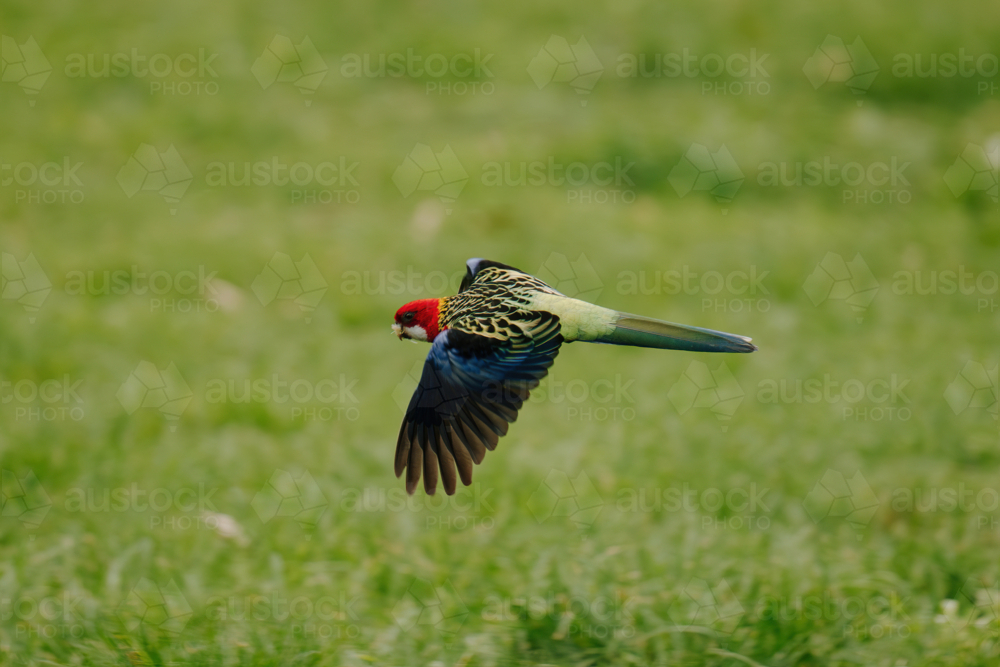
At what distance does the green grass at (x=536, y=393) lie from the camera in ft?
10.4

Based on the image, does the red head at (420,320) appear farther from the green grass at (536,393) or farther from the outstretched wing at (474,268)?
the green grass at (536,393)

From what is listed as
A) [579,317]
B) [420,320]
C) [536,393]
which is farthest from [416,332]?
[536,393]

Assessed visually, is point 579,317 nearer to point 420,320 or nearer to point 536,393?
point 420,320

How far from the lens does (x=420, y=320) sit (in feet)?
8.87

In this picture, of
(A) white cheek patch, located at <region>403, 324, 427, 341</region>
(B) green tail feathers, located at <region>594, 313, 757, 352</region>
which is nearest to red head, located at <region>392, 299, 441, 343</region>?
(A) white cheek patch, located at <region>403, 324, 427, 341</region>

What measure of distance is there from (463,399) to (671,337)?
0.54m

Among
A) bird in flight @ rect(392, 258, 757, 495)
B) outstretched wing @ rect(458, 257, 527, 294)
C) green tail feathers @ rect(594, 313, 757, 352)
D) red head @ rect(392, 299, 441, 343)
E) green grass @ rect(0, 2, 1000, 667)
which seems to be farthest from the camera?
green grass @ rect(0, 2, 1000, 667)

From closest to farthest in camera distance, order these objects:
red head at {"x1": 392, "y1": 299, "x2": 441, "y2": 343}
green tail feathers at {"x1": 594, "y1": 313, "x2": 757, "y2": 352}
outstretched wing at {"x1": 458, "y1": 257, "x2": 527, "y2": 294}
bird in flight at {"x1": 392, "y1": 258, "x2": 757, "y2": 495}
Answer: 1. green tail feathers at {"x1": 594, "y1": 313, "x2": 757, "y2": 352}
2. bird in flight at {"x1": 392, "y1": 258, "x2": 757, "y2": 495}
3. red head at {"x1": 392, "y1": 299, "x2": 441, "y2": 343}
4. outstretched wing at {"x1": 458, "y1": 257, "x2": 527, "y2": 294}

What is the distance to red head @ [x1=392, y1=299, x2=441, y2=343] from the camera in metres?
2.69

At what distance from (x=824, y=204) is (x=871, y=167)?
55cm

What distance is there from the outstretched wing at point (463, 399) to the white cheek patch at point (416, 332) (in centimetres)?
22

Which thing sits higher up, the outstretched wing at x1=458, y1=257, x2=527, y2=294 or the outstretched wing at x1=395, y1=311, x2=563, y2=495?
the outstretched wing at x1=458, y1=257, x2=527, y2=294

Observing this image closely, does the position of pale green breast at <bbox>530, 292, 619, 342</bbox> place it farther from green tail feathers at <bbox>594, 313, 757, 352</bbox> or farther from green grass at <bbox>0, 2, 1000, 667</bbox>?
green grass at <bbox>0, 2, 1000, 667</bbox>

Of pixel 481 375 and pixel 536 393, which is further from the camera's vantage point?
pixel 536 393
